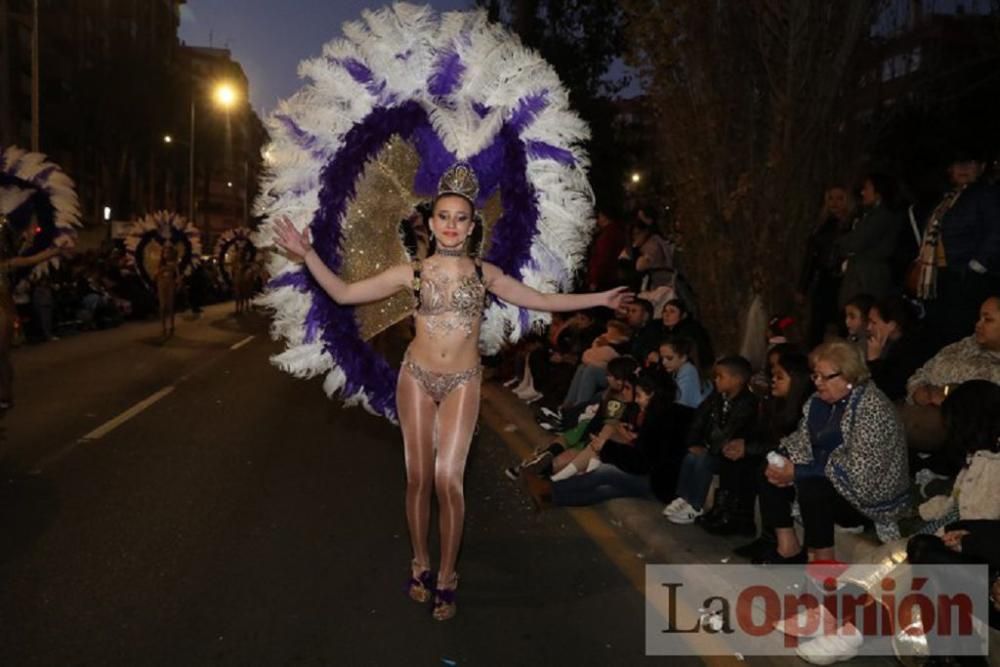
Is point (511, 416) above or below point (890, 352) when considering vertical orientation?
below

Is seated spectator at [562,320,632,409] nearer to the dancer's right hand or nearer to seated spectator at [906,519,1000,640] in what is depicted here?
the dancer's right hand

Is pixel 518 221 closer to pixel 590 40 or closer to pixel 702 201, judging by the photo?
pixel 702 201

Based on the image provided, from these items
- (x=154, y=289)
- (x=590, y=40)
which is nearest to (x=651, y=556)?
(x=590, y=40)

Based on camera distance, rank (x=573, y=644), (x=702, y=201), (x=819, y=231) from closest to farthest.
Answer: (x=573, y=644) → (x=819, y=231) → (x=702, y=201)

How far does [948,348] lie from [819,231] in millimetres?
2985

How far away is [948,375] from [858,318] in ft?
3.83

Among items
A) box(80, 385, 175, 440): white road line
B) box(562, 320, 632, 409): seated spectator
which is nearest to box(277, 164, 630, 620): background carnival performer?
box(562, 320, 632, 409): seated spectator

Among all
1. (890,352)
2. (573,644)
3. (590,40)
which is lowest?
(573,644)

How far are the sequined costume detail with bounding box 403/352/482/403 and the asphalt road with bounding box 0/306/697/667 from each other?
1.14 metres

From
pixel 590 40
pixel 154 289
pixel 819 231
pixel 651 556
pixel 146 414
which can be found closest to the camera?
pixel 651 556

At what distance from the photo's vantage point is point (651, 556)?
6.67 meters

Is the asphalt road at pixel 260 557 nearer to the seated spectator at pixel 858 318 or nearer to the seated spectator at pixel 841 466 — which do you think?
the seated spectator at pixel 841 466

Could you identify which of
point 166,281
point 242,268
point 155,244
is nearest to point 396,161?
point 166,281

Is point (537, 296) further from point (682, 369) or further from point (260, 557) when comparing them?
point (682, 369)
